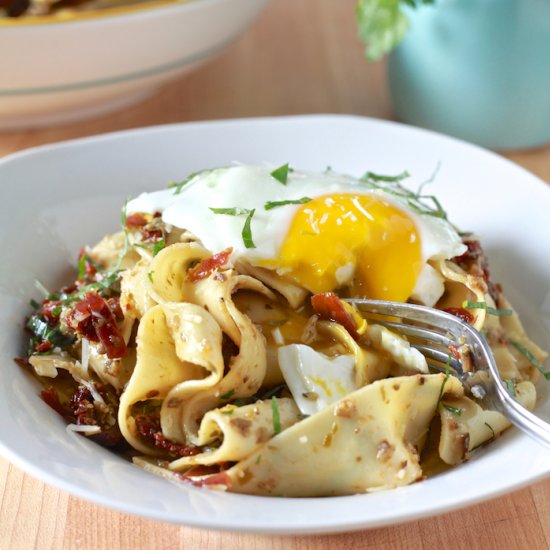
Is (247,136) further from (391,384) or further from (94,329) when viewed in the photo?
(391,384)

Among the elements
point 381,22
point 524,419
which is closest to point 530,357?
point 524,419

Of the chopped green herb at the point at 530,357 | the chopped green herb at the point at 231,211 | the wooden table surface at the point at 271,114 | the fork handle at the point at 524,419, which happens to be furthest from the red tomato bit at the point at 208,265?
the chopped green herb at the point at 530,357

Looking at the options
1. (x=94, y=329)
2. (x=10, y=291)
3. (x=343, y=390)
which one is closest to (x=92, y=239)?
(x=10, y=291)

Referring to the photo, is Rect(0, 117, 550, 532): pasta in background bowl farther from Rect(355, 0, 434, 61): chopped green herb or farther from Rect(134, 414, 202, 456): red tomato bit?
Rect(355, 0, 434, 61): chopped green herb

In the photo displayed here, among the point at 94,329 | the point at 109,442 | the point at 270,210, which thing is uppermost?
the point at 270,210

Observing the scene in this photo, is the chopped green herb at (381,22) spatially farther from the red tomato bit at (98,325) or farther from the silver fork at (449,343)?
the red tomato bit at (98,325)

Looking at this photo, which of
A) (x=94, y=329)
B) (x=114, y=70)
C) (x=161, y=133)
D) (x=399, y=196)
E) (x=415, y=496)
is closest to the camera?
(x=415, y=496)

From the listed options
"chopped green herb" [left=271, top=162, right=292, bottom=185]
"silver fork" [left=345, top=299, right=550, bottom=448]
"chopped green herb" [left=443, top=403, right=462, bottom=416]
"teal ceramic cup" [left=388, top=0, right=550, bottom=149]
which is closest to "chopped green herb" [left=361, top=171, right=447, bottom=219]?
"chopped green herb" [left=271, top=162, right=292, bottom=185]
